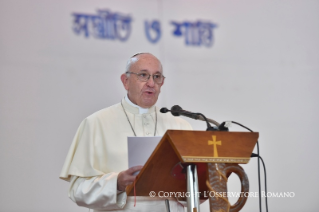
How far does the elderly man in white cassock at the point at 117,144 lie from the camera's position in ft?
9.54

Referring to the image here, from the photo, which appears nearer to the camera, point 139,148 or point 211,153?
point 211,153

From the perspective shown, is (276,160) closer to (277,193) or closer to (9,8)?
(277,193)

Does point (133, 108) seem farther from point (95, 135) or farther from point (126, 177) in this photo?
point (126, 177)

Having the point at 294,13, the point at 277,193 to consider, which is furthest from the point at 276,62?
the point at 277,193

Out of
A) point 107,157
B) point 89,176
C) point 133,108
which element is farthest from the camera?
point 133,108

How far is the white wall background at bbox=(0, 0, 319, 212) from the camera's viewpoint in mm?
4051

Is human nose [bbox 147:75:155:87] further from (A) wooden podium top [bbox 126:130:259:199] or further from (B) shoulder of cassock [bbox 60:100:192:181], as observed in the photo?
(A) wooden podium top [bbox 126:130:259:199]

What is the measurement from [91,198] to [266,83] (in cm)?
272

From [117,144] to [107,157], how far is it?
0.12m

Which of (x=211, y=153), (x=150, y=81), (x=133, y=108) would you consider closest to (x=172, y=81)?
(x=133, y=108)

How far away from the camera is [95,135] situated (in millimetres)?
3256

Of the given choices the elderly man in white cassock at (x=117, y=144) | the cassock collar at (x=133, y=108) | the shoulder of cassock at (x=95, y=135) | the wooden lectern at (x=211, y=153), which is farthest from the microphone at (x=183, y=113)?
the cassock collar at (x=133, y=108)

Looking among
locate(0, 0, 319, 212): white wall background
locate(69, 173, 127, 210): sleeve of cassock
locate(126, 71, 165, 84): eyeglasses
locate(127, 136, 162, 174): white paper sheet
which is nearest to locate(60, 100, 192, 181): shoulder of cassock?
locate(69, 173, 127, 210): sleeve of cassock

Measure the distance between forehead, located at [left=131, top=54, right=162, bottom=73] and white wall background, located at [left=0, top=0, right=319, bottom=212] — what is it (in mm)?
1063
